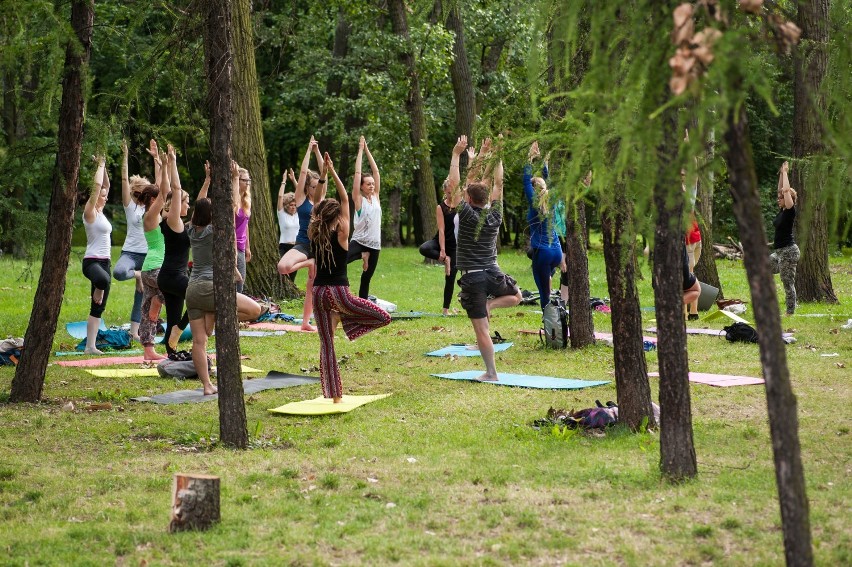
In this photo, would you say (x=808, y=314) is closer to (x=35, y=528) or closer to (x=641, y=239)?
(x=641, y=239)

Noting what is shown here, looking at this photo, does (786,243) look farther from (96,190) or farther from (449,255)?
(96,190)

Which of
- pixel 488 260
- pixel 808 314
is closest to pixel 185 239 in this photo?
pixel 488 260

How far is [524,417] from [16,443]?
4.00 metres

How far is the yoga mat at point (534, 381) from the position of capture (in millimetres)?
10062

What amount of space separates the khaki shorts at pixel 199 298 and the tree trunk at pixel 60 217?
1133 mm

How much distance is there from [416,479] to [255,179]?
12388 mm

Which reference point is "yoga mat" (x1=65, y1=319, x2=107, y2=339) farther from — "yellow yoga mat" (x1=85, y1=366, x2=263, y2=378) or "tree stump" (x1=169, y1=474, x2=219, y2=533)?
"tree stump" (x1=169, y1=474, x2=219, y2=533)

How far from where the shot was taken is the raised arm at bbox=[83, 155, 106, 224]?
358 inches

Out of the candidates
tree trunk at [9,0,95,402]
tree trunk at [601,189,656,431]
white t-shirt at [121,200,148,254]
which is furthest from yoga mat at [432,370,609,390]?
white t-shirt at [121,200,148,254]

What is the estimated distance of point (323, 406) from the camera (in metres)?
9.27

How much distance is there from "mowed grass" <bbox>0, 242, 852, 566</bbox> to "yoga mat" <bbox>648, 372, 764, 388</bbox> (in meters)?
0.26

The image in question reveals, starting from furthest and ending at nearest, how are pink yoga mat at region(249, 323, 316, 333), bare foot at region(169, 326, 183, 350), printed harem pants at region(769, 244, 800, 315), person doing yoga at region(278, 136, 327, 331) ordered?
1. printed harem pants at region(769, 244, 800, 315)
2. pink yoga mat at region(249, 323, 316, 333)
3. person doing yoga at region(278, 136, 327, 331)
4. bare foot at region(169, 326, 183, 350)

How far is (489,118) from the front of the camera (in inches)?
282

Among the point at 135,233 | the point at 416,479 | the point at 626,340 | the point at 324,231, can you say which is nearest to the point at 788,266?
the point at 626,340
